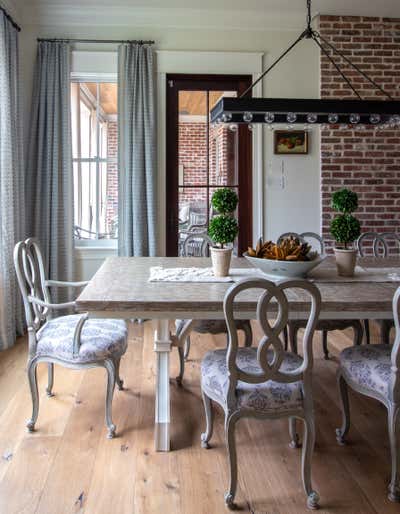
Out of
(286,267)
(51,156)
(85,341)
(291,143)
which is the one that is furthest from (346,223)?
(51,156)

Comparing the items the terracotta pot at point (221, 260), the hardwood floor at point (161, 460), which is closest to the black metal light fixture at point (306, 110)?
the terracotta pot at point (221, 260)

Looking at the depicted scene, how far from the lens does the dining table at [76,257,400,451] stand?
2037 millimetres

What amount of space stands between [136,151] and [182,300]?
275cm

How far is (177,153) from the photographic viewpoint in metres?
4.70

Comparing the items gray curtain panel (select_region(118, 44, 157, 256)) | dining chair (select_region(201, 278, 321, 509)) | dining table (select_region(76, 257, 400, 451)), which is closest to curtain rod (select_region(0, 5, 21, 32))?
gray curtain panel (select_region(118, 44, 157, 256))

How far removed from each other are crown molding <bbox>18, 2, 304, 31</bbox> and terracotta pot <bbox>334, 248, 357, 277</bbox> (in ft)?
9.43

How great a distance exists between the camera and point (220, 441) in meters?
2.41

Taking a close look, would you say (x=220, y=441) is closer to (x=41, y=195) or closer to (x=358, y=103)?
(x=358, y=103)

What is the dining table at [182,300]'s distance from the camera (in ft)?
6.68

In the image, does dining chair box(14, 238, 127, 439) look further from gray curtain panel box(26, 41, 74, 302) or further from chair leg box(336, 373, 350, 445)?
gray curtain panel box(26, 41, 74, 302)

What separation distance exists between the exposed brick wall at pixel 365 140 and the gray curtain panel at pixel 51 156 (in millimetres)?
2379

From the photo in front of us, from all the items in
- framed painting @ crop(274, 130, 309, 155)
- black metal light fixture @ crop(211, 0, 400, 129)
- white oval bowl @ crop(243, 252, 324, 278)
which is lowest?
white oval bowl @ crop(243, 252, 324, 278)

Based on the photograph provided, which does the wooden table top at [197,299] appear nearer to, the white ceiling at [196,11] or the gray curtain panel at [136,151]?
the gray curtain panel at [136,151]

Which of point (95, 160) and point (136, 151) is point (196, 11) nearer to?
point (136, 151)
